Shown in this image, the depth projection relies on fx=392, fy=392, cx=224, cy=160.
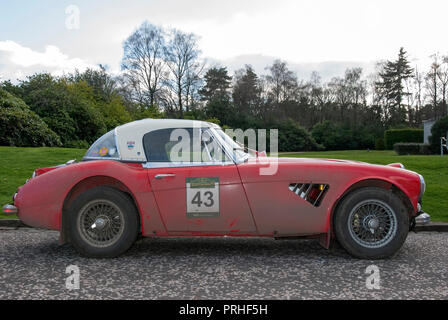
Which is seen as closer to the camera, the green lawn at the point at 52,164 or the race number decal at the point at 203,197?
the race number decal at the point at 203,197

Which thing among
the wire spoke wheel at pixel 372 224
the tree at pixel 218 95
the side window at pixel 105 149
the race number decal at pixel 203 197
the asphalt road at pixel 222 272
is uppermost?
the tree at pixel 218 95

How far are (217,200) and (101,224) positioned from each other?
129cm

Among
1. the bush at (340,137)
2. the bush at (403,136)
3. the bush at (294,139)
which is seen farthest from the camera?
the bush at (340,137)

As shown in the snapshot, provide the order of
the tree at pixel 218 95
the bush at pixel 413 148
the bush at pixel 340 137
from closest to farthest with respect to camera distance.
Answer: the bush at pixel 413 148 → the tree at pixel 218 95 → the bush at pixel 340 137

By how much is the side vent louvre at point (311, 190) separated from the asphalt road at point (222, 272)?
2.18 ft

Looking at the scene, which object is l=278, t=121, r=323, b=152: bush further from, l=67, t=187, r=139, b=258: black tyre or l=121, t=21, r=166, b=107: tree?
l=67, t=187, r=139, b=258: black tyre

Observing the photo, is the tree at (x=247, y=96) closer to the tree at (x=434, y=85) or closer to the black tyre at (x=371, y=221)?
the tree at (x=434, y=85)

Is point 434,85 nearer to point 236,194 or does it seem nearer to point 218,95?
point 218,95

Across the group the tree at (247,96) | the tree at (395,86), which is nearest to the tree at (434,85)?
the tree at (395,86)

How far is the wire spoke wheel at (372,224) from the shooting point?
4156 mm

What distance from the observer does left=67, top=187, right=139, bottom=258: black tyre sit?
4234 mm

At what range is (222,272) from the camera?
3.81m

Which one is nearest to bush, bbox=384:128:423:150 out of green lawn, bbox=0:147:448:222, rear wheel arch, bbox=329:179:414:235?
green lawn, bbox=0:147:448:222

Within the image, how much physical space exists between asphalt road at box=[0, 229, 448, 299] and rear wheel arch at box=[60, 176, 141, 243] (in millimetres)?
380
